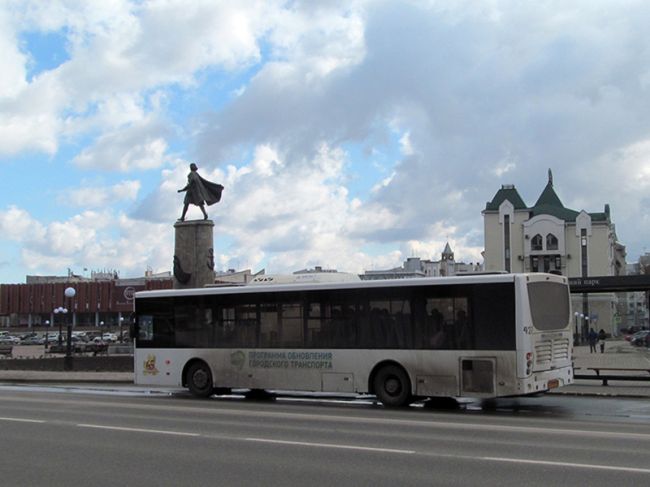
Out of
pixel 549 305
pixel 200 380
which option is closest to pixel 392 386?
pixel 549 305

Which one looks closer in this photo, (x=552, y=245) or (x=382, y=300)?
(x=382, y=300)

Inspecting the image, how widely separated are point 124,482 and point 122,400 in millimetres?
11234

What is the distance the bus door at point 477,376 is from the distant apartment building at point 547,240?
343 ft

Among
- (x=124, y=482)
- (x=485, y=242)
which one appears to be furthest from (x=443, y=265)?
(x=124, y=482)

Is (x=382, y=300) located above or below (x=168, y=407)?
above

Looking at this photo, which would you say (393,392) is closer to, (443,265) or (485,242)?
(485,242)

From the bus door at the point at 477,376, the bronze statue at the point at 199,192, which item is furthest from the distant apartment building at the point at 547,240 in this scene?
the bus door at the point at 477,376

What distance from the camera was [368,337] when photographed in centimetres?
1789

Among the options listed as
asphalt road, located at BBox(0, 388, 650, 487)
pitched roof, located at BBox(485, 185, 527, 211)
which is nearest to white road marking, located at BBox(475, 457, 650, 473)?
asphalt road, located at BBox(0, 388, 650, 487)

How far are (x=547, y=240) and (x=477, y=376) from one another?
108 m

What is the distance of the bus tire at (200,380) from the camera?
20266 mm

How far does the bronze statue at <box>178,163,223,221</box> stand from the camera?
3241 centimetres

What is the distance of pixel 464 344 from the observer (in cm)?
1661

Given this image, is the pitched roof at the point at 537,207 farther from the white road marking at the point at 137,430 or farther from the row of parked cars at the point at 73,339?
the white road marking at the point at 137,430
